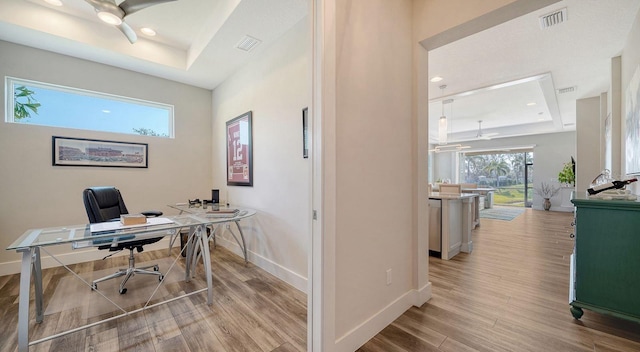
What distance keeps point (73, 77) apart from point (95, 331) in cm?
326

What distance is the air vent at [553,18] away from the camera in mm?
2368

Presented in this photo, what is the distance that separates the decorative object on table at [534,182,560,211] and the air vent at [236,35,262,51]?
10.0m

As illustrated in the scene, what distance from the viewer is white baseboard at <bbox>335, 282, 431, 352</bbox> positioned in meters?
1.53

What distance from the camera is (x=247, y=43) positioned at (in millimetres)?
2932

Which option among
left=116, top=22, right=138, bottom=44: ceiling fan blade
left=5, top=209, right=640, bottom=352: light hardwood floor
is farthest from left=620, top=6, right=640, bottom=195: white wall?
left=116, top=22, right=138, bottom=44: ceiling fan blade

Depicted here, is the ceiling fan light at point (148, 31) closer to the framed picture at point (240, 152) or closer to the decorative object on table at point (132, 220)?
the framed picture at point (240, 152)

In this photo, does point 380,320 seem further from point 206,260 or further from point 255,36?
point 255,36

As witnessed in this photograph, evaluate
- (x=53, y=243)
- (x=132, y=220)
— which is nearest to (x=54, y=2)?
(x=132, y=220)

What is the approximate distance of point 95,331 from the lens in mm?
1790

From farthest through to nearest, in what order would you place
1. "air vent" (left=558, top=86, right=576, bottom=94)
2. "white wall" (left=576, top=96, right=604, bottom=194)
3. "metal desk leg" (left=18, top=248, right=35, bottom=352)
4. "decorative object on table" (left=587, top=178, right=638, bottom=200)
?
1. "white wall" (left=576, top=96, right=604, bottom=194)
2. "air vent" (left=558, top=86, right=576, bottom=94)
3. "decorative object on table" (left=587, top=178, right=638, bottom=200)
4. "metal desk leg" (left=18, top=248, right=35, bottom=352)

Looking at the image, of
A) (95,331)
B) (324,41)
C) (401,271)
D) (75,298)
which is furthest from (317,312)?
(75,298)

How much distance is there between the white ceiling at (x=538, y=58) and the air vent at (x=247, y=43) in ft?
7.55

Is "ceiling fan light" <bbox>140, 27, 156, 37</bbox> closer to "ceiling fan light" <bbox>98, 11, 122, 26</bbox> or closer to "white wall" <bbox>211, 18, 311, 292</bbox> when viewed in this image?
"white wall" <bbox>211, 18, 311, 292</bbox>

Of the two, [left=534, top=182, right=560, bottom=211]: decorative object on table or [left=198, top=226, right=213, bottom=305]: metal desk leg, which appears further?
[left=534, top=182, right=560, bottom=211]: decorative object on table
